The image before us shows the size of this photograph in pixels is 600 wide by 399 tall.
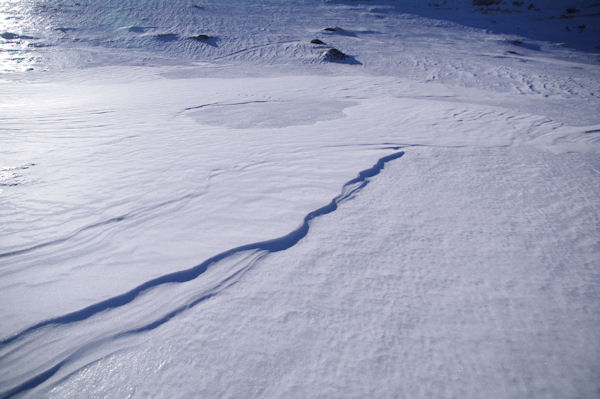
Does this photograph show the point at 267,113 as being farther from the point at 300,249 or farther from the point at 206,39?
the point at 206,39

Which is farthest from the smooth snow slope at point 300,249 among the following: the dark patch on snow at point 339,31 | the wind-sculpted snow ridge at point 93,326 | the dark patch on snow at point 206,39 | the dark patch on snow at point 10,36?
the dark patch on snow at point 10,36

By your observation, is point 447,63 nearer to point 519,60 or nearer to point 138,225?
point 519,60

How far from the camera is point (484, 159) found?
3484 mm

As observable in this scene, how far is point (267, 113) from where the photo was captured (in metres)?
5.59

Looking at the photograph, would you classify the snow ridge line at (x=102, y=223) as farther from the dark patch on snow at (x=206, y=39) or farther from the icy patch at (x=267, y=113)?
the dark patch on snow at (x=206, y=39)

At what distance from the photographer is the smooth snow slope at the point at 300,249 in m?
1.40

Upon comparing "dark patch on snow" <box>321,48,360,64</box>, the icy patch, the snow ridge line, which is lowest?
the snow ridge line

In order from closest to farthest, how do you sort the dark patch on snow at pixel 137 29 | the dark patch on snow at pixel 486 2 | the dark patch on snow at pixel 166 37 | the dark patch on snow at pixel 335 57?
1. the dark patch on snow at pixel 335 57
2. the dark patch on snow at pixel 166 37
3. the dark patch on snow at pixel 137 29
4. the dark patch on snow at pixel 486 2

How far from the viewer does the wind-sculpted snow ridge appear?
55.8 inches

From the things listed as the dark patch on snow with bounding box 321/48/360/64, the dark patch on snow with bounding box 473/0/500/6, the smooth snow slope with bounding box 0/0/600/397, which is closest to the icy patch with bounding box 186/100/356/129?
the smooth snow slope with bounding box 0/0/600/397

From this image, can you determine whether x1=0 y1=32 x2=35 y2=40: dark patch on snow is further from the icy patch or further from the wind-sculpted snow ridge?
the wind-sculpted snow ridge

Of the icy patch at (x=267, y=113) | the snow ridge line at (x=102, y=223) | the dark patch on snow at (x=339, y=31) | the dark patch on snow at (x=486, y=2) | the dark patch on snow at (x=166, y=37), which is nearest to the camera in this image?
the snow ridge line at (x=102, y=223)

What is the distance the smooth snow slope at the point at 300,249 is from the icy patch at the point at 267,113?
0.06 meters

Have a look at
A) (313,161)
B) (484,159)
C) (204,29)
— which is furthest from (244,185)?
(204,29)
